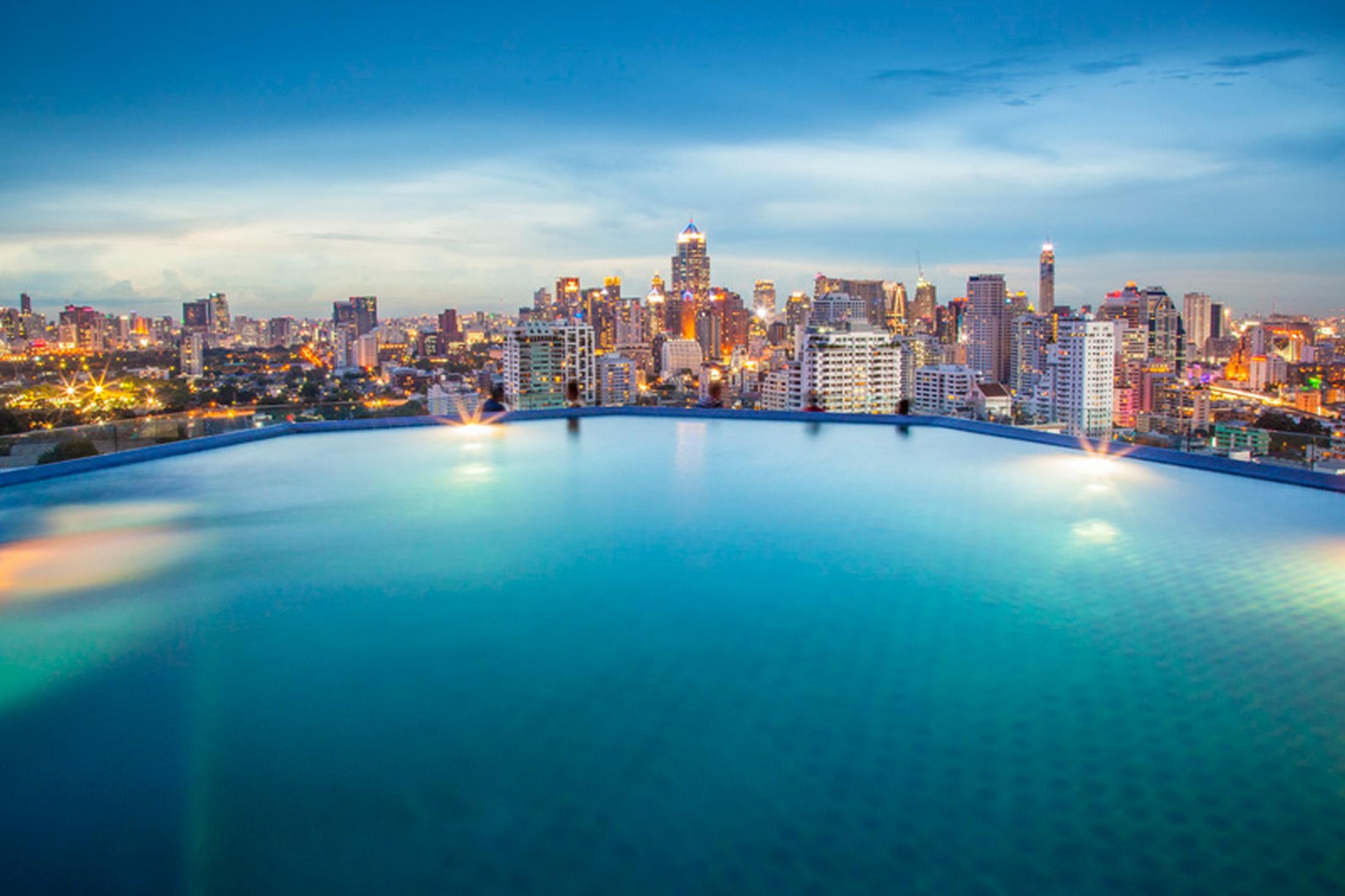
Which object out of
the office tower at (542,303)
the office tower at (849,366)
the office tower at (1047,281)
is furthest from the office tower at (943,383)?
the office tower at (1047,281)

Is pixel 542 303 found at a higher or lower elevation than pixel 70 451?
higher

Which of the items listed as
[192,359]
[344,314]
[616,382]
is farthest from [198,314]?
[616,382]

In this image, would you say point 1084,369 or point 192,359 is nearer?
point 192,359

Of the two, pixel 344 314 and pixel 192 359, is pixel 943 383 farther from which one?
pixel 344 314

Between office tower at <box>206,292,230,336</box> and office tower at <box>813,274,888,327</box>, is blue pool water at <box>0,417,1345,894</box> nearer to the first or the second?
office tower at <box>206,292,230,336</box>

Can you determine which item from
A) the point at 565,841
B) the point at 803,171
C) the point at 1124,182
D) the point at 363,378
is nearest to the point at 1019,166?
the point at 1124,182

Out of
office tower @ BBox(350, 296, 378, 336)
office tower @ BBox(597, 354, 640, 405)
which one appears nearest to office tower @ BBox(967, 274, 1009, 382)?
office tower @ BBox(597, 354, 640, 405)
